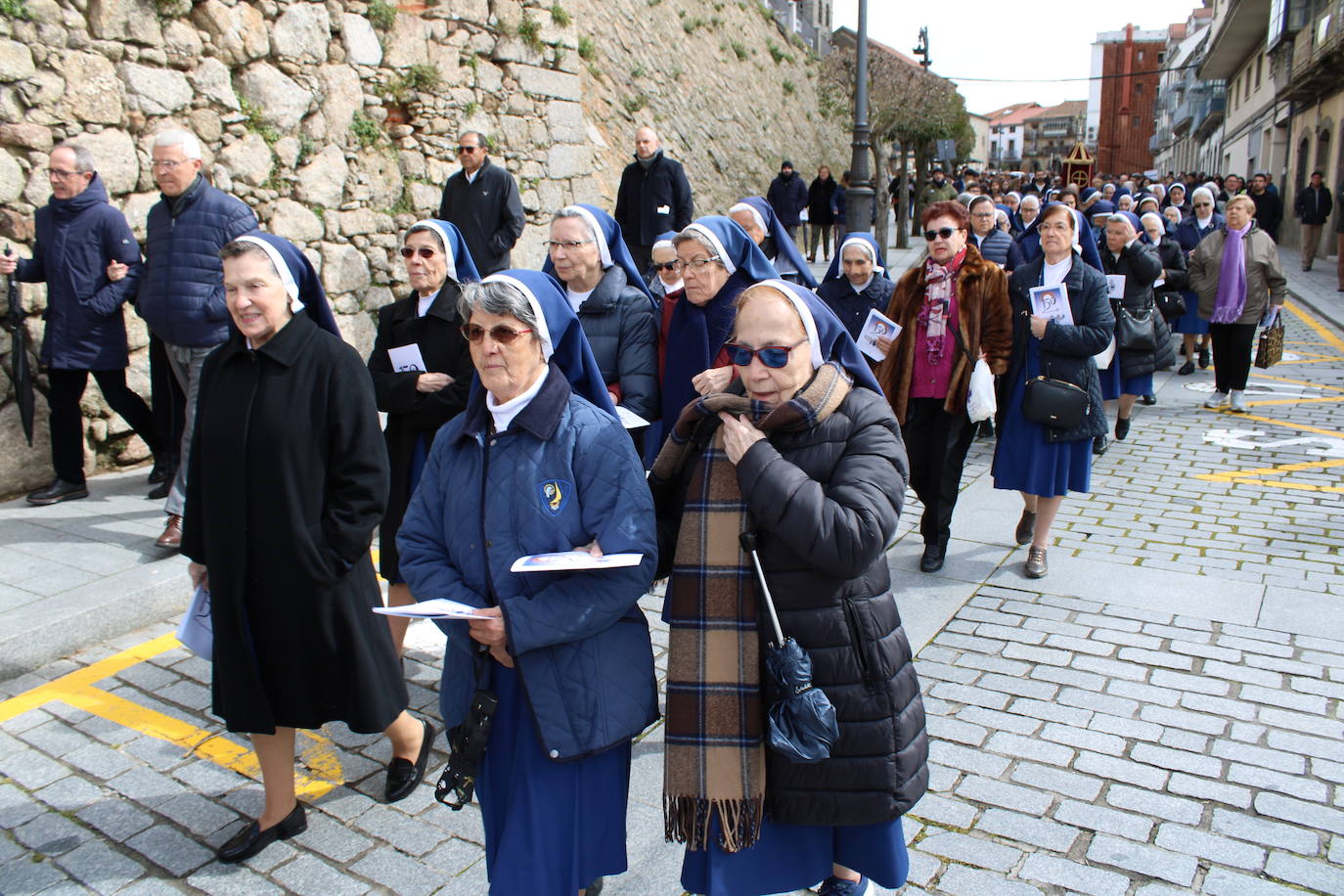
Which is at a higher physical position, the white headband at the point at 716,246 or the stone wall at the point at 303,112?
the stone wall at the point at 303,112

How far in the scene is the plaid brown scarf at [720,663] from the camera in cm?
248

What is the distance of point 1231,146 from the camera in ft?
154

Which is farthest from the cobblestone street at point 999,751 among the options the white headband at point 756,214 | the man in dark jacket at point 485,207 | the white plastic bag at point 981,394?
the man in dark jacket at point 485,207

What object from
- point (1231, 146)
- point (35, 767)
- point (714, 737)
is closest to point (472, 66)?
point (35, 767)

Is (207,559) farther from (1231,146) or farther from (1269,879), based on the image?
(1231,146)

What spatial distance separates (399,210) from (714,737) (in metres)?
8.15

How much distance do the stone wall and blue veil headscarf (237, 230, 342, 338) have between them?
4.71m

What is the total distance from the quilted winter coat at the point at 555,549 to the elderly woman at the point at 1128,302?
21.9 ft

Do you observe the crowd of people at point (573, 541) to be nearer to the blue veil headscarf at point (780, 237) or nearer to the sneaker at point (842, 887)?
the sneaker at point (842, 887)

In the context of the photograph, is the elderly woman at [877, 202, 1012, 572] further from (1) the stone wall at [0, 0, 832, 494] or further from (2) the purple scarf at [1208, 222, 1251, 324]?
(1) the stone wall at [0, 0, 832, 494]

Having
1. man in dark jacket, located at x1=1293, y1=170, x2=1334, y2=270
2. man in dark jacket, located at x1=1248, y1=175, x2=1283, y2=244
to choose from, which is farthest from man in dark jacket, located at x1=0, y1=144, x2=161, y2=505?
man in dark jacket, located at x1=1293, y1=170, x2=1334, y2=270

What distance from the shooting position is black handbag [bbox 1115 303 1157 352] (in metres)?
8.55

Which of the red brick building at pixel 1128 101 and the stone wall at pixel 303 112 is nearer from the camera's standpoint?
the stone wall at pixel 303 112

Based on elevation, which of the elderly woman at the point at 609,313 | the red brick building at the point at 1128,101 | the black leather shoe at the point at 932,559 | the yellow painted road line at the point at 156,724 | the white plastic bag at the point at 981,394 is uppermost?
the red brick building at the point at 1128,101
